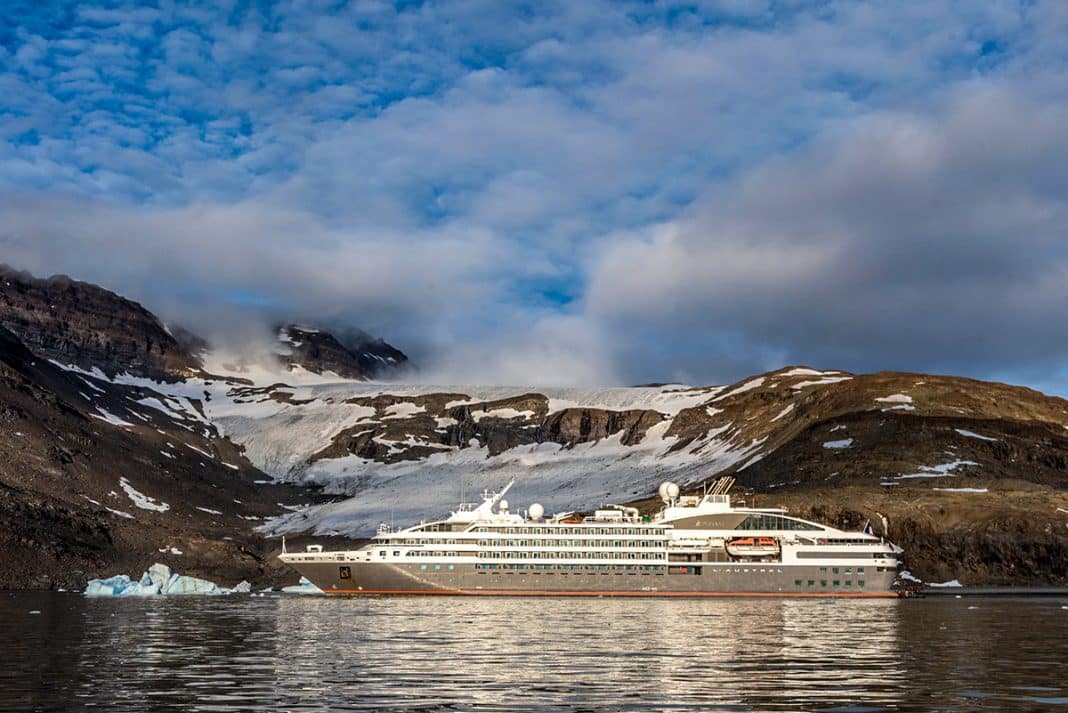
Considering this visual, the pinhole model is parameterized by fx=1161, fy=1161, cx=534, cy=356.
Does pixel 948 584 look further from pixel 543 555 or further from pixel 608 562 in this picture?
pixel 543 555

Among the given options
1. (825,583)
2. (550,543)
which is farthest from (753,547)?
(550,543)

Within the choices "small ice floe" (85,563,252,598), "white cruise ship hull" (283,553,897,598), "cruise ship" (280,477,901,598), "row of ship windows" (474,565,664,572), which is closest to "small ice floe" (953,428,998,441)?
"cruise ship" (280,477,901,598)

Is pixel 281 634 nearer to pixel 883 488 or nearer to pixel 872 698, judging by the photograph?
pixel 872 698

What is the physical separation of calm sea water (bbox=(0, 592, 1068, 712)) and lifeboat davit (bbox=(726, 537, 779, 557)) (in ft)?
135

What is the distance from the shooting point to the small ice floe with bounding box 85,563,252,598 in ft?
470

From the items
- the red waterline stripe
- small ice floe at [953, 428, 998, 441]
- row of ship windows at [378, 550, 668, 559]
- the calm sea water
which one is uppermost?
small ice floe at [953, 428, 998, 441]

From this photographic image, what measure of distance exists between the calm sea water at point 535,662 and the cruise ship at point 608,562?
Answer: 126 ft

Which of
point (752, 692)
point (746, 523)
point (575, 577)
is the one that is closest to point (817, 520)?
point (746, 523)

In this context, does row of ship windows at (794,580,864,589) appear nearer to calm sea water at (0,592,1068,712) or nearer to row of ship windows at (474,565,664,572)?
row of ship windows at (474,565,664,572)

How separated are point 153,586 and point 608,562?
59.1 meters

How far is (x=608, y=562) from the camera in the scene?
125 m

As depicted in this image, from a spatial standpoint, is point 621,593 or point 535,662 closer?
point 535,662

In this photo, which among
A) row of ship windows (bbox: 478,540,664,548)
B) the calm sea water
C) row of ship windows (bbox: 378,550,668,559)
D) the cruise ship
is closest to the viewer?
the calm sea water

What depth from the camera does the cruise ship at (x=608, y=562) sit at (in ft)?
406
